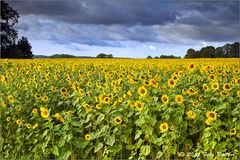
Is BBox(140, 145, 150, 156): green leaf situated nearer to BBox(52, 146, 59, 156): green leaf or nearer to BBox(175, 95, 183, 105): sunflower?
BBox(175, 95, 183, 105): sunflower

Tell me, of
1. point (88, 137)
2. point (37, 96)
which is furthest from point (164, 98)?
point (37, 96)

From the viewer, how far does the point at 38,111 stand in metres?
7.36

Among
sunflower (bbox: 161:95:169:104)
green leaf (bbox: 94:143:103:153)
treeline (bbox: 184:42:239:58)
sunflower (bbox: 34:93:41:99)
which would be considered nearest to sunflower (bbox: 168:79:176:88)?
sunflower (bbox: 161:95:169:104)

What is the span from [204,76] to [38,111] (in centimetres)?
290

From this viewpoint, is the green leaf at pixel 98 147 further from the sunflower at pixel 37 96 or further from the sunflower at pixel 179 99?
the sunflower at pixel 37 96

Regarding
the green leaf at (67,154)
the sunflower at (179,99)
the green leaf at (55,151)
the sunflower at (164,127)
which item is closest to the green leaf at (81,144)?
the green leaf at (67,154)

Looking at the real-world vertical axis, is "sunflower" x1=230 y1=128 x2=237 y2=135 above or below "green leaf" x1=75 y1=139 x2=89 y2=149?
above

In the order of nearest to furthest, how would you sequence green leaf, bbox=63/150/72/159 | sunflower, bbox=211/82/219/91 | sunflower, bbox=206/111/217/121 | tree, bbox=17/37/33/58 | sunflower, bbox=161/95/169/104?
sunflower, bbox=206/111/217/121 → sunflower, bbox=161/95/169/104 → green leaf, bbox=63/150/72/159 → sunflower, bbox=211/82/219/91 → tree, bbox=17/37/33/58

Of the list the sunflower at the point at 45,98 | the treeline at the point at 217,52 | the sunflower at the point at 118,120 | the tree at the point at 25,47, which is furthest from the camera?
the tree at the point at 25,47

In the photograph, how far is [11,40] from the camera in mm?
49375

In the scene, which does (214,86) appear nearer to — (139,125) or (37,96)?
(139,125)

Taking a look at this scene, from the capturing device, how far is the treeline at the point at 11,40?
46.2 meters

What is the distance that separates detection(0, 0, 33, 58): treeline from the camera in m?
46.2

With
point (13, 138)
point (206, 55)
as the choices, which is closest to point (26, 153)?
point (13, 138)
